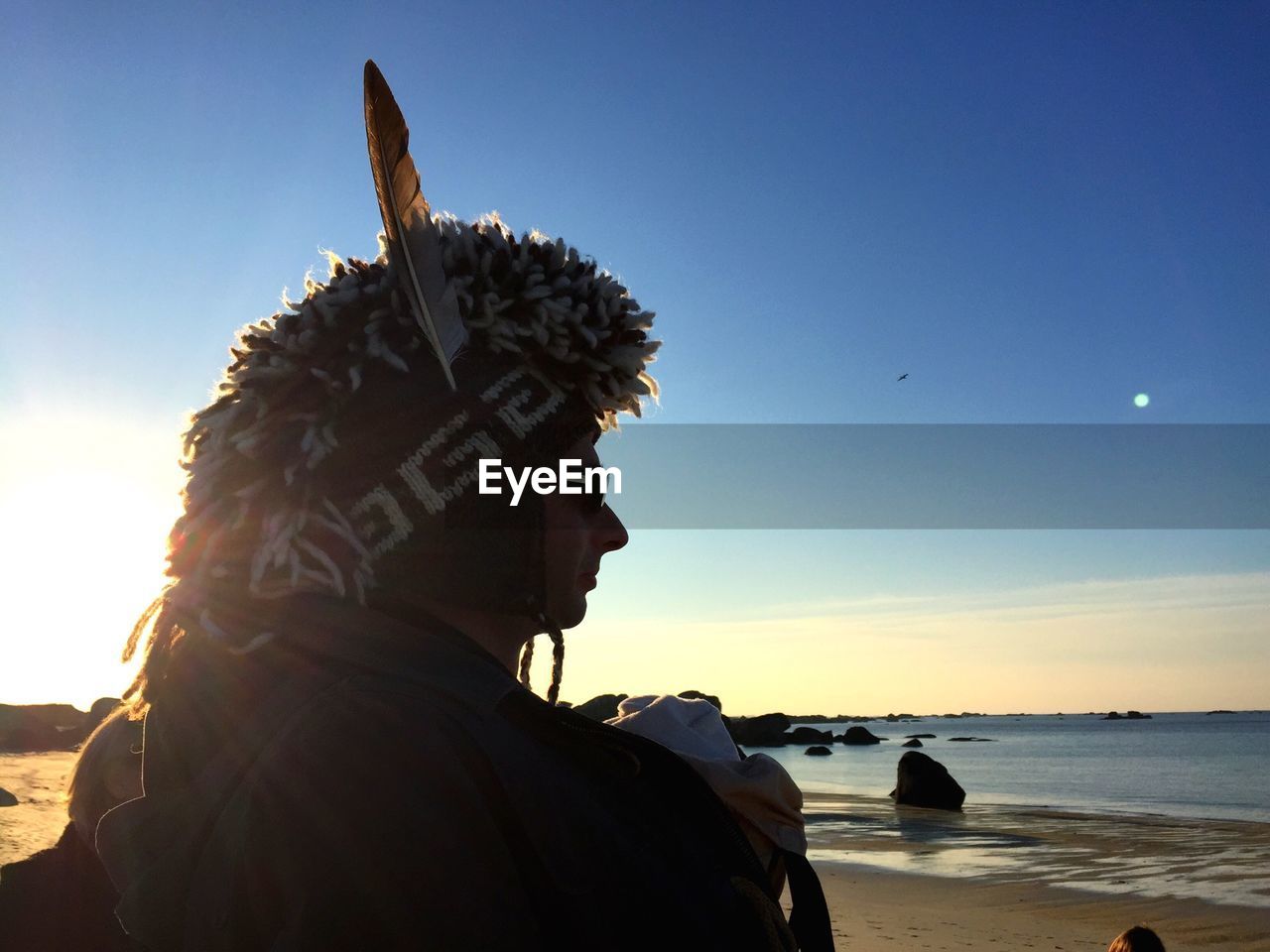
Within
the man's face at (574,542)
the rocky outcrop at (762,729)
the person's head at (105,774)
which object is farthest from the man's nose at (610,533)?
the rocky outcrop at (762,729)

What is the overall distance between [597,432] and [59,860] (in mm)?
2304

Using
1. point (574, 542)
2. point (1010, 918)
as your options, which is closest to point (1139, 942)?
point (574, 542)

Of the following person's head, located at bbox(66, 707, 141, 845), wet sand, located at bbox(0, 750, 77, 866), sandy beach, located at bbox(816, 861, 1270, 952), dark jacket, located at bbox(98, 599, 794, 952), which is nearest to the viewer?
dark jacket, located at bbox(98, 599, 794, 952)

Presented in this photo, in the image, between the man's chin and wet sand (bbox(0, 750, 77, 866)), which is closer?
the man's chin

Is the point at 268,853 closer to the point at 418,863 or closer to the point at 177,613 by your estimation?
the point at 418,863

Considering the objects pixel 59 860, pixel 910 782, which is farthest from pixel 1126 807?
pixel 59 860

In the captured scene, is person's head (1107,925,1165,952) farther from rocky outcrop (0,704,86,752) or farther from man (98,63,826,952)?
rocky outcrop (0,704,86,752)

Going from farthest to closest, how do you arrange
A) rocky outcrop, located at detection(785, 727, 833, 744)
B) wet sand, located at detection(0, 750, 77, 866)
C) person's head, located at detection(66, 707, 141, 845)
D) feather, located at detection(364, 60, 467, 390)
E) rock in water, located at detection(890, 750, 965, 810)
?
1. rocky outcrop, located at detection(785, 727, 833, 744)
2. rock in water, located at detection(890, 750, 965, 810)
3. wet sand, located at detection(0, 750, 77, 866)
4. person's head, located at detection(66, 707, 141, 845)
5. feather, located at detection(364, 60, 467, 390)

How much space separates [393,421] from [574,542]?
14.0 inches

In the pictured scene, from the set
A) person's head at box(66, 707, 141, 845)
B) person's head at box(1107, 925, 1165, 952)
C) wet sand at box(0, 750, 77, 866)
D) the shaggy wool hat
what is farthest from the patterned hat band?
person's head at box(1107, 925, 1165, 952)

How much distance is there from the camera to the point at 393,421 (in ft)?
→ 4.54

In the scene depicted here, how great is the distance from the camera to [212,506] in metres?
1.34

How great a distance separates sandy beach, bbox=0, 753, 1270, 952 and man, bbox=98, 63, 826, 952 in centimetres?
919

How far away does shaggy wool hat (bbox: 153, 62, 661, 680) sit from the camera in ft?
4.30
